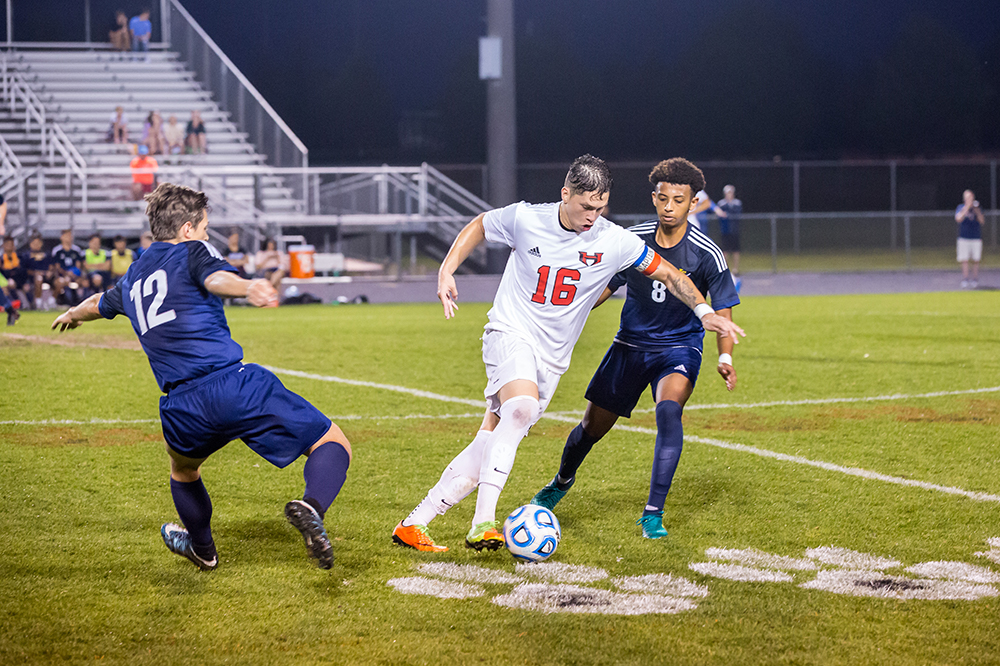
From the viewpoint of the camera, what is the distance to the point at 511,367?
494 cm

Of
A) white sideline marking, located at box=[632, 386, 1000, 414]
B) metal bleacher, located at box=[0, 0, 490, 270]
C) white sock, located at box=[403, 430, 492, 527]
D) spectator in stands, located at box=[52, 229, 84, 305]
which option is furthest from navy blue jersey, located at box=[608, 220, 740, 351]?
metal bleacher, located at box=[0, 0, 490, 270]

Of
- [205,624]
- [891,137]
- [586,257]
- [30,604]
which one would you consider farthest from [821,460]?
[891,137]

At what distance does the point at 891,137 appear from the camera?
53.1 metres

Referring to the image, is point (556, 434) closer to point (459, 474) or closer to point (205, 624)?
point (459, 474)

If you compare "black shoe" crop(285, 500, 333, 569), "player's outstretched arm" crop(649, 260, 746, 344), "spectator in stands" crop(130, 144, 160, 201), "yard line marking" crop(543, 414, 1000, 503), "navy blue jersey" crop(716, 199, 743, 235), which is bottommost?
"yard line marking" crop(543, 414, 1000, 503)

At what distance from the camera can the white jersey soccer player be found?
4.84 metres

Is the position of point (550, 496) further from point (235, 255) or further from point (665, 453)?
point (235, 255)

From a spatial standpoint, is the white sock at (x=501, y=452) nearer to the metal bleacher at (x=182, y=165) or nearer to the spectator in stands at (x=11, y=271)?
the spectator in stands at (x=11, y=271)

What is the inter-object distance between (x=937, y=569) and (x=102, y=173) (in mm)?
20294

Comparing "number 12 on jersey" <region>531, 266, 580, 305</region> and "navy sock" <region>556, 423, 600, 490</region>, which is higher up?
"number 12 on jersey" <region>531, 266, 580, 305</region>

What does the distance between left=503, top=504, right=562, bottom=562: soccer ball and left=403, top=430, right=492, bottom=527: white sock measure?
0.26 m

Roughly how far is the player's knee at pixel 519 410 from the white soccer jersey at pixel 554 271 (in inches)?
11.3

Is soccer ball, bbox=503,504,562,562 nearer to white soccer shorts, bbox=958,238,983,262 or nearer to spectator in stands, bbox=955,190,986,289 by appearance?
spectator in stands, bbox=955,190,986,289

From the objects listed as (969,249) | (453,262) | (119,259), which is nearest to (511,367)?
(453,262)
